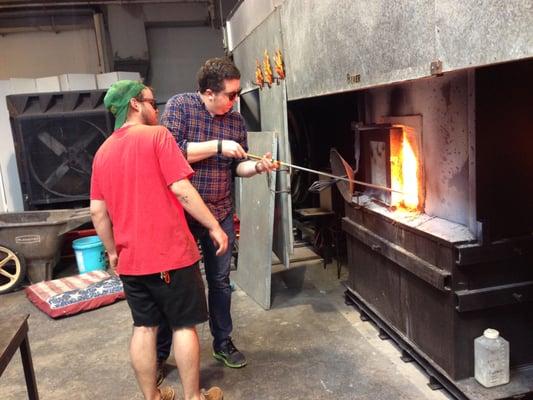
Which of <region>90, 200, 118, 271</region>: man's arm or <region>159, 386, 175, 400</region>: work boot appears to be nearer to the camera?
<region>90, 200, 118, 271</region>: man's arm

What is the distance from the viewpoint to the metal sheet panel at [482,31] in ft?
3.93

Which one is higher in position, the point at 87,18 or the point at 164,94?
the point at 87,18

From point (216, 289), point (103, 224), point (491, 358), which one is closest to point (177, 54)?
point (216, 289)

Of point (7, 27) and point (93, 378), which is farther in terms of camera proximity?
point (7, 27)

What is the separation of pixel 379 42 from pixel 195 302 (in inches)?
55.3

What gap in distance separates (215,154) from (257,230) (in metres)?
1.45

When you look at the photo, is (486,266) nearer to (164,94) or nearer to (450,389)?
(450,389)

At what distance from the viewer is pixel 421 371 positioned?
8.46ft

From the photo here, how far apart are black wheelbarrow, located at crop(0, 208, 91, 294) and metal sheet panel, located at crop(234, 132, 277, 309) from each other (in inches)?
69.3

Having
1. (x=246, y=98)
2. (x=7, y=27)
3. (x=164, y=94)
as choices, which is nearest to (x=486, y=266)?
(x=246, y=98)

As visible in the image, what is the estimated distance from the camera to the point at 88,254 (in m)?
4.78

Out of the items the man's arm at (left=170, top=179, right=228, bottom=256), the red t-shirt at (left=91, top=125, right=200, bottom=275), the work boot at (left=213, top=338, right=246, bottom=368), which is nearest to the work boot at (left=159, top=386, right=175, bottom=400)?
the work boot at (left=213, top=338, right=246, bottom=368)

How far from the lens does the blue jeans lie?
264 cm

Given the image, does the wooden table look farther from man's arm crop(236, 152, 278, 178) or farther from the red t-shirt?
man's arm crop(236, 152, 278, 178)
